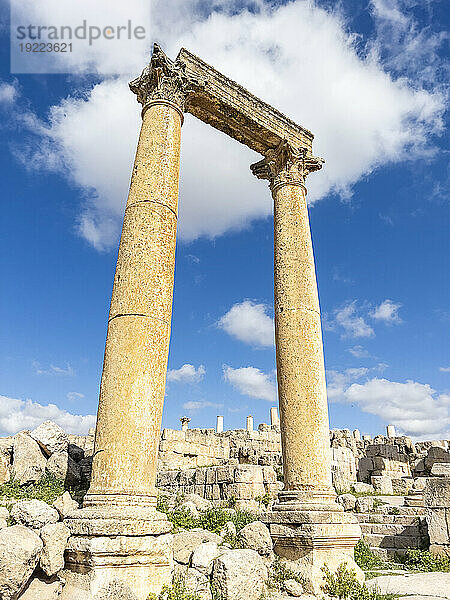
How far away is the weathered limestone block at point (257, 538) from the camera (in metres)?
7.70

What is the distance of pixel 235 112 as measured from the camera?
10.2 m

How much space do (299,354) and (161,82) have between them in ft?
18.5

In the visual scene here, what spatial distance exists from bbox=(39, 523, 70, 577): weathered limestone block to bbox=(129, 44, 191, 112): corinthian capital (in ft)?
23.0

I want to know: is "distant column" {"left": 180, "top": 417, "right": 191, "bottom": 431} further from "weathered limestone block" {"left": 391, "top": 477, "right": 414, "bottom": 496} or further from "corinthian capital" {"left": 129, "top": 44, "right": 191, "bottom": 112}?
"corinthian capital" {"left": 129, "top": 44, "right": 191, "bottom": 112}

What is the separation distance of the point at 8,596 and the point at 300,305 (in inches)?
259

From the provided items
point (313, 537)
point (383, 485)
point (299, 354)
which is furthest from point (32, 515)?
point (383, 485)

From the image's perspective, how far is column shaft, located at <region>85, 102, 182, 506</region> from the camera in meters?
6.29

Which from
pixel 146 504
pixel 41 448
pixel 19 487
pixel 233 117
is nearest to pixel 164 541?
pixel 146 504

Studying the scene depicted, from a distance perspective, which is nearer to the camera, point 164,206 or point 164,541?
point 164,541

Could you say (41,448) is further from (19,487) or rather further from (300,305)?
(300,305)

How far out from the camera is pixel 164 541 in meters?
6.03

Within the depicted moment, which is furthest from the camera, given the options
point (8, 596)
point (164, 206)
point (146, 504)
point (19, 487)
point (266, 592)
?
point (19, 487)

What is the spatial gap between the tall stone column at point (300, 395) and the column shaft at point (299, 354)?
0.02m

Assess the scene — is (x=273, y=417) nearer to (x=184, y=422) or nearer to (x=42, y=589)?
(x=184, y=422)
